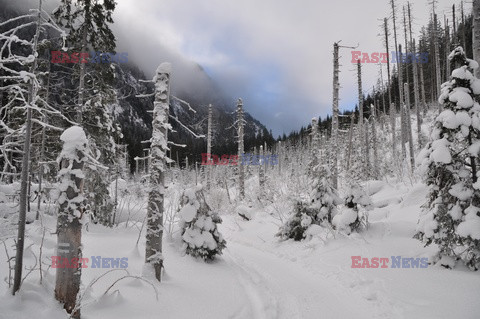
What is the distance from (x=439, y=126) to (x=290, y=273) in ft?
16.6

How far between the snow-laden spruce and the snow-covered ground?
0.55 meters

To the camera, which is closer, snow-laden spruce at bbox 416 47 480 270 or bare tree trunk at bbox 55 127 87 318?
bare tree trunk at bbox 55 127 87 318

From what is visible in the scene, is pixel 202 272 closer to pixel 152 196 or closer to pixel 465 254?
pixel 152 196

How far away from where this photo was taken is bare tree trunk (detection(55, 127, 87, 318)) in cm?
330

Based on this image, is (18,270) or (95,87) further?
(95,87)

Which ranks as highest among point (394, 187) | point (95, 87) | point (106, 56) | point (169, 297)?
point (106, 56)

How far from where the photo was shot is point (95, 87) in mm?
10180

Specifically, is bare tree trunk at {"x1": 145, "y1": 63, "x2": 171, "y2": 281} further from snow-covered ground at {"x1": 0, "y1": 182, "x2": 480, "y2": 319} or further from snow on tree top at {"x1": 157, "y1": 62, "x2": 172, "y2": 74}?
snow-covered ground at {"x1": 0, "y1": 182, "x2": 480, "y2": 319}

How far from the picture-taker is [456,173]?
541 centimetres

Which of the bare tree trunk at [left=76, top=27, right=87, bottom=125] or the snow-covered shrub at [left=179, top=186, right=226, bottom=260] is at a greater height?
the bare tree trunk at [left=76, top=27, right=87, bottom=125]

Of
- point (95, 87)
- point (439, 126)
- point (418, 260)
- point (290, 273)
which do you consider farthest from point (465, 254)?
point (95, 87)
